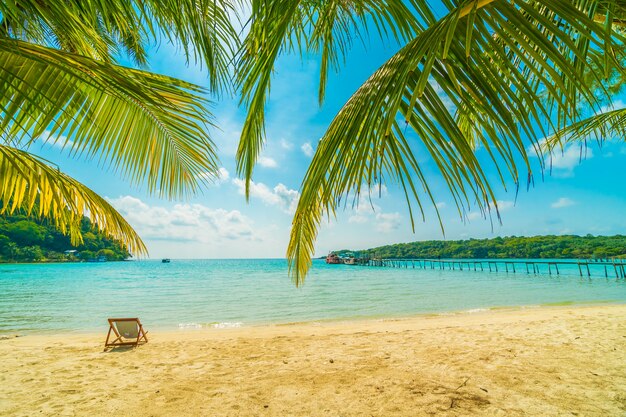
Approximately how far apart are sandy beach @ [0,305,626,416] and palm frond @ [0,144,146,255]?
2.16 metres

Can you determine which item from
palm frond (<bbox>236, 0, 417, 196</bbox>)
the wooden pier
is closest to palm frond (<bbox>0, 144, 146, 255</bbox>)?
palm frond (<bbox>236, 0, 417, 196</bbox>)

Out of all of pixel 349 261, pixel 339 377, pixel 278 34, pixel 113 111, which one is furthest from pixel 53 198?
pixel 349 261

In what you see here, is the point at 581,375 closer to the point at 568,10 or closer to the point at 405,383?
the point at 405,383

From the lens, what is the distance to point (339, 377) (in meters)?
4.41

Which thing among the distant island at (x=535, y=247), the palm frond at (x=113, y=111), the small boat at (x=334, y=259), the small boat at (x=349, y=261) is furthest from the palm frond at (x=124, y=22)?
the small boat at (x=334, y=259)

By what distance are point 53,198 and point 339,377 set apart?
12.8 ft

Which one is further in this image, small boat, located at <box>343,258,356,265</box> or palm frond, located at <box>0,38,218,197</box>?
small boat, located at <box>343,258,356,265</box>

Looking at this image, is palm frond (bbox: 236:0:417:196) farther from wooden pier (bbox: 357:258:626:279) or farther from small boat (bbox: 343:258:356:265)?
small boat (bbox: 343:258:356:265)

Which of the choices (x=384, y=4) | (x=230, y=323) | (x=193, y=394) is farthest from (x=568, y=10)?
(x=230, y=323)

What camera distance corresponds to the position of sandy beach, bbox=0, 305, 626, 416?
3.48 m

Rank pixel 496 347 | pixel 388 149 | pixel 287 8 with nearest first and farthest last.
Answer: pixel 388 149, pixel 287 8, pixel 496 347

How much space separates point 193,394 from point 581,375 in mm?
4894

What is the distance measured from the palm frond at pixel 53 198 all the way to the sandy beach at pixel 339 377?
2.16 meters

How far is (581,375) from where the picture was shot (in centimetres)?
402
